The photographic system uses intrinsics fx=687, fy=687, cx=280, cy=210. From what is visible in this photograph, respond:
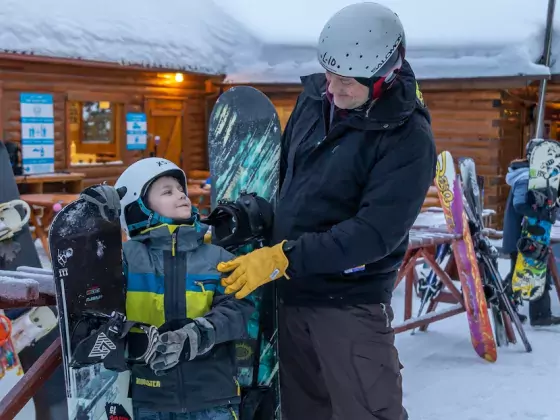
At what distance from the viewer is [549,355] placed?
5.05m

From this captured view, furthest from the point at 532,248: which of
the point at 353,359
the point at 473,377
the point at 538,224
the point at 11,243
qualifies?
the point at 11,243

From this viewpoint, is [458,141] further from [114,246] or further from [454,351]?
[114,246]

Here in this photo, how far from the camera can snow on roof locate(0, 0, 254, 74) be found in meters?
10.3

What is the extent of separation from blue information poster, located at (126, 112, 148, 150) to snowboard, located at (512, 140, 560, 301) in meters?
8.60

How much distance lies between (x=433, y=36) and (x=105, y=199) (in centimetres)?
1156

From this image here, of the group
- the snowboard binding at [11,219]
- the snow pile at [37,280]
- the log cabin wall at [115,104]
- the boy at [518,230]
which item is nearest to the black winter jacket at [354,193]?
the snow pile at [37,280]

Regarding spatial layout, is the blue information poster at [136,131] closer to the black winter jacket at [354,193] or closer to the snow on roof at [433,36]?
the snow on roof at [433,36]

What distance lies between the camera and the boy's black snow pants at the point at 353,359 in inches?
89.0

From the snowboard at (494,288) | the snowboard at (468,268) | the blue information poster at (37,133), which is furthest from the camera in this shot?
the blue information poster at (37,133)

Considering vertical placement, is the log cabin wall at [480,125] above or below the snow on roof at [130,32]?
below

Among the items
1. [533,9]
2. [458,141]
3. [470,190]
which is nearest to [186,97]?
[458,141]

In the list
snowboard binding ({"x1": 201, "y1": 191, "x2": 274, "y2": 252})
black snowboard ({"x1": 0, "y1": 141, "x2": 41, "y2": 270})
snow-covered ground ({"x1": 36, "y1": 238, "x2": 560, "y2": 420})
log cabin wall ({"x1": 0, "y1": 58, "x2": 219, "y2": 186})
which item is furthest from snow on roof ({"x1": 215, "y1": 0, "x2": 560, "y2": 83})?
snowboard binding ({"x1": 201, "y1": 191, "x2": 274, "y2": 252})

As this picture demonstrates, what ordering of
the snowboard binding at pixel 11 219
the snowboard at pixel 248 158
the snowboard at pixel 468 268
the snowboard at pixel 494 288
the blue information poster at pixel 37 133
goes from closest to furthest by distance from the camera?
the snowboard at pixel 248 158
the snowboard binding at pixel 11 219
the snowboard at pixel 468 268
the snowboard at pixel 494 288
the blue information poster at pixel 37 133

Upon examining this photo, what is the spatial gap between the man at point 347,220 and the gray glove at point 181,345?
17 cm
